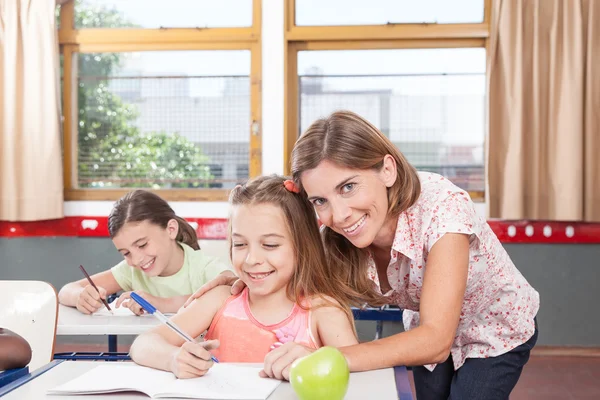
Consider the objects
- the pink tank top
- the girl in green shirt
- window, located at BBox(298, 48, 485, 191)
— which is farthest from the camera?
window, located at BBox(298, 48, 485, 191)

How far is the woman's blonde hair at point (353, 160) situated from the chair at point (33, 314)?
728 mm

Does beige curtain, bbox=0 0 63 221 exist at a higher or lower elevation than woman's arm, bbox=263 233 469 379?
higher

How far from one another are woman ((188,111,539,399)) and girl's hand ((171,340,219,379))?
11cm

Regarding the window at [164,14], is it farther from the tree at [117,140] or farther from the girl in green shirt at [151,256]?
the girl in green shirt at [151,256]

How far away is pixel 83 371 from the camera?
1252mm

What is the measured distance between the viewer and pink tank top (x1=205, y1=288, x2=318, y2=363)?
4.91 feet

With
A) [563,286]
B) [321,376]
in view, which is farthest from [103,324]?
[563,286]

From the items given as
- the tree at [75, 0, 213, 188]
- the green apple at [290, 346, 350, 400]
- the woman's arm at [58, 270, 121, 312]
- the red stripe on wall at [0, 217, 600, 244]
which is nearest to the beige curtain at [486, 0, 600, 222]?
the red stripe on wall at [0, 217, 600, 244]

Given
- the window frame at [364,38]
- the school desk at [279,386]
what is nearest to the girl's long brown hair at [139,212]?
the school desk at [279,386]

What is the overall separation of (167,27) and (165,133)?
25.3 inches

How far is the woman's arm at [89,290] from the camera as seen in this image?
217 cm

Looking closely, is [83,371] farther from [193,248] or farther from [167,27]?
[167,27]

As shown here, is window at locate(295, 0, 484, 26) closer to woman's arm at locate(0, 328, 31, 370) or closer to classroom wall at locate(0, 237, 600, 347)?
classroom wall at locate(0, 237, 600, 347)

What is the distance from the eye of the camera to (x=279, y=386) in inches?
44.7
